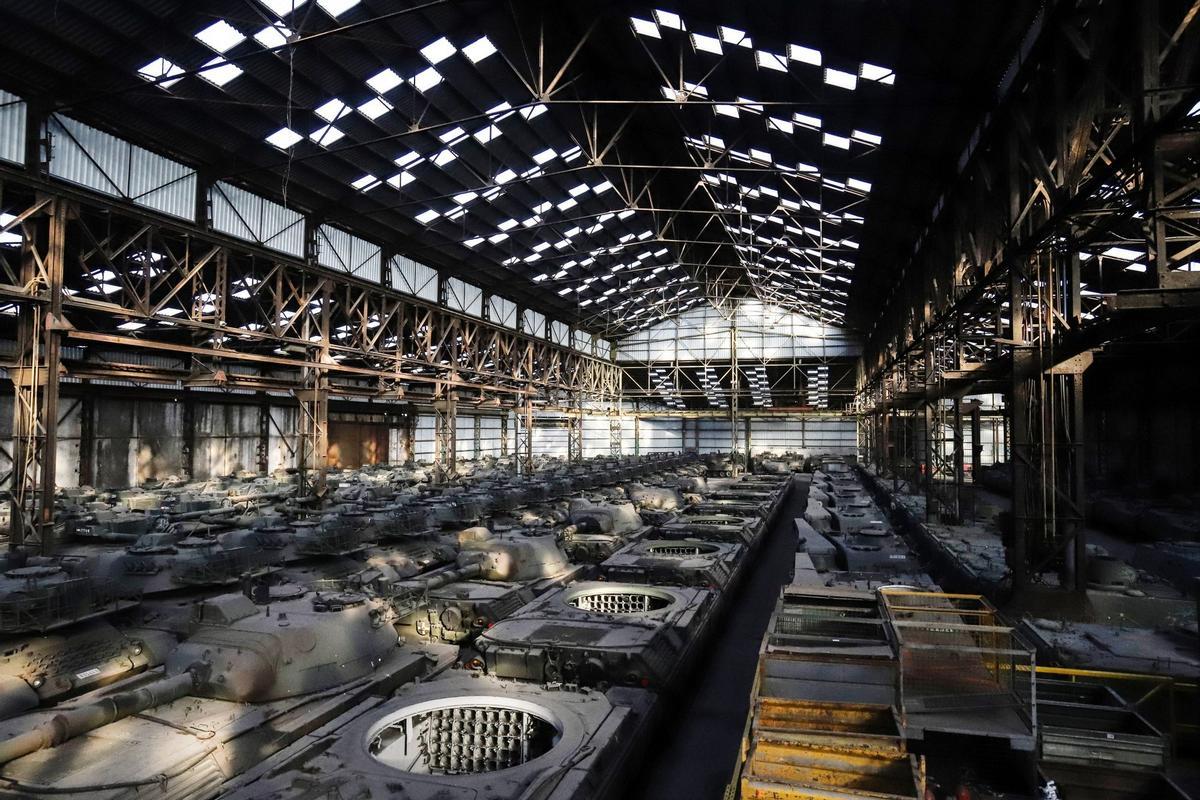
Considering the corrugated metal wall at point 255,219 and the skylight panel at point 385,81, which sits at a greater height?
the skylight panel at point 385,81

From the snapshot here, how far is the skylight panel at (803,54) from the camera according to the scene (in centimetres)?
1744

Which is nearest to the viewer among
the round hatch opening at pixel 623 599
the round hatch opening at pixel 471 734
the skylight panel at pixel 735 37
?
the round hatch opening at pixel 471 734

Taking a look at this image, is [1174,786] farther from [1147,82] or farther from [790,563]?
[790,563]

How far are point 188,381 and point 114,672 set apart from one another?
1849 cm

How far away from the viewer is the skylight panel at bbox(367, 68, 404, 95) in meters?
21.8

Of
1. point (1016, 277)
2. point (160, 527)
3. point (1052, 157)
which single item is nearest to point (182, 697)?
point (160, 527)

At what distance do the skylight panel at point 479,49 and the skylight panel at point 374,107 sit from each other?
303 cm

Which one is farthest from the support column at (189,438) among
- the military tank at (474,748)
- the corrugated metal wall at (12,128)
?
the military tank at (474,748)

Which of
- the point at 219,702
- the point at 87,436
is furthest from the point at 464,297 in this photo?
the point at 219,702

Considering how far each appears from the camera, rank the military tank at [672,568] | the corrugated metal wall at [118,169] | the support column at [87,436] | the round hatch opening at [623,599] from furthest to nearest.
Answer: the support column at [87,436] → the corrugated metal wall at [118,169] → the military tank at [672,568] → the round hatch opening at [623,599]

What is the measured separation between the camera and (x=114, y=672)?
42.7ft

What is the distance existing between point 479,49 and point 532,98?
374cm

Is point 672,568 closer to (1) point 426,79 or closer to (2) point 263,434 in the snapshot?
(1) point 426,79

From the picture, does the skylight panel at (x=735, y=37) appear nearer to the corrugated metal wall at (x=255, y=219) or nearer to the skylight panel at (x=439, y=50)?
the skylight panel at (x=439, y=50)
